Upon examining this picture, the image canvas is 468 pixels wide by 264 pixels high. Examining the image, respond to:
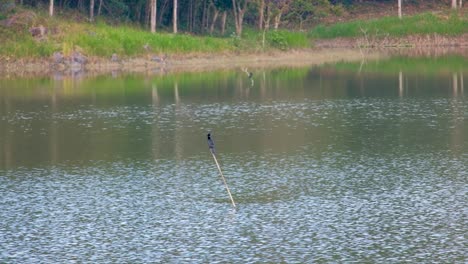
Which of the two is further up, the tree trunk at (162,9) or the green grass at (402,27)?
the tree trunk at (162,9)

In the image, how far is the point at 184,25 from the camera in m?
85.6

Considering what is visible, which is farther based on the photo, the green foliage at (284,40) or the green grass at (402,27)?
the green grass at (402,27)

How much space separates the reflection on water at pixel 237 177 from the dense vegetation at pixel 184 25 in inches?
591

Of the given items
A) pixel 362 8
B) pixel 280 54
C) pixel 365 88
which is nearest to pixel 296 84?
pixel 365 88

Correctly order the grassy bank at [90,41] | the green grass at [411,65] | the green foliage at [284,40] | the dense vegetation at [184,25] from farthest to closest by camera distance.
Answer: the green foliage at [284,40], the dense vegetation at [184,25], the grassy bank at [90,41], the green grass at [411,65]

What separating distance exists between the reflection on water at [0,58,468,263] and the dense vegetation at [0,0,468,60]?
15019mm

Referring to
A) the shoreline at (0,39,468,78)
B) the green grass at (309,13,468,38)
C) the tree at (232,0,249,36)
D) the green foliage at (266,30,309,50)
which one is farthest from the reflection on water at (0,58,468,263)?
the green grass at (309,13,468,38)

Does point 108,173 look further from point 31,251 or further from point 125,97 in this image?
point 125,97

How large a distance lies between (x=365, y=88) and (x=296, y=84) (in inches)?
186

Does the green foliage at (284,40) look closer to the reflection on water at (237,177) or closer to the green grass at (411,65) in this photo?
the green grass at (411,65)

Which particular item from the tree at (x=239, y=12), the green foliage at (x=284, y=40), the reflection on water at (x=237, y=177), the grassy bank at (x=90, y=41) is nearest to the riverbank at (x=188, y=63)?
the grassy bank at (x=90, y=41)

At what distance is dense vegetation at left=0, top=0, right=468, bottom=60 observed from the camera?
65.3 metres

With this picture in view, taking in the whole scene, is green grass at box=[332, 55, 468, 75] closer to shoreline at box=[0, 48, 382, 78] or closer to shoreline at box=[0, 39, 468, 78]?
shoreline at box=[0, 39, 468, 78]

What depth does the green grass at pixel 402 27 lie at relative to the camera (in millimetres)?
87125
